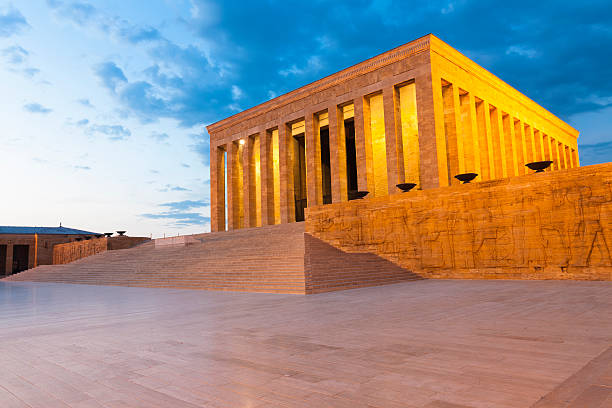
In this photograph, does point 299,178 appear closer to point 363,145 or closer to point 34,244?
point 363,145

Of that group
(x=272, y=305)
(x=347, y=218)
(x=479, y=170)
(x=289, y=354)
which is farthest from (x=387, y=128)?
(x=289, y=354)

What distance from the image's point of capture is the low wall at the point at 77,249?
1331 inches

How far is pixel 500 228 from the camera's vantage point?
14625 mm

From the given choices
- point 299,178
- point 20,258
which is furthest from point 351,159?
point 20,258

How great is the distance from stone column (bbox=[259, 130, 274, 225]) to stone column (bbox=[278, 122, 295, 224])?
1650mm

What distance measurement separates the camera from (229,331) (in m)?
5.85

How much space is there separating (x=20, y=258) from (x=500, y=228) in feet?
181

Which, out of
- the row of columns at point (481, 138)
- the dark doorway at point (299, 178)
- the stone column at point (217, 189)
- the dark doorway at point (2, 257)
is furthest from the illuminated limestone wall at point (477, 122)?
the dark doorway at point (2, 257)

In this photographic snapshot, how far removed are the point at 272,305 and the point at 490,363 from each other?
5.49 meters

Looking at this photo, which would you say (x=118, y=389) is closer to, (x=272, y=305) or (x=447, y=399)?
(x=447, y=399)

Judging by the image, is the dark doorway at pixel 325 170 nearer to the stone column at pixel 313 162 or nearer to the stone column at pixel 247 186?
the stone column at pixel 313 162

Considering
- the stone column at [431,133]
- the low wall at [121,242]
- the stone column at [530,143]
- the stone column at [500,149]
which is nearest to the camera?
the stone column at [431,133]

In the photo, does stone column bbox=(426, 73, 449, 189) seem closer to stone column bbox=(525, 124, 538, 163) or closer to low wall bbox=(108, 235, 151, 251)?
stone column bbox=(525, 124, 538, 163)

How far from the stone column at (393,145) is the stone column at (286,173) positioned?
8.47 meters
